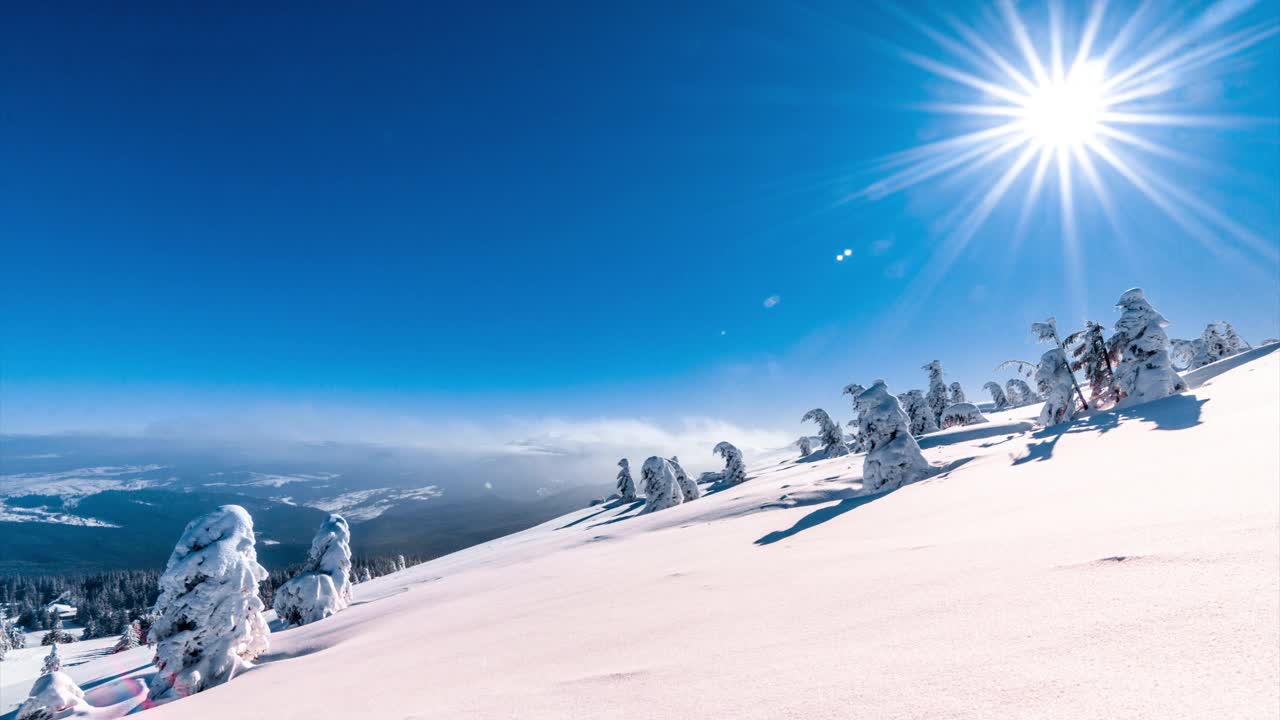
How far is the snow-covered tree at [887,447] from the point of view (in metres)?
15.6

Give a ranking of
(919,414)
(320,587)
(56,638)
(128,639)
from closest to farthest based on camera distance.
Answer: (320,587), (128,639), (919,414), (56,638)

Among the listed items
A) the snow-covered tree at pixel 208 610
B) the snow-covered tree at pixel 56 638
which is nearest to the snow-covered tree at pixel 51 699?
the snow-covered tree at pixel 208 610

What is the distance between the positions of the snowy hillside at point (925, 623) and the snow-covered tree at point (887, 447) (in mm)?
6793

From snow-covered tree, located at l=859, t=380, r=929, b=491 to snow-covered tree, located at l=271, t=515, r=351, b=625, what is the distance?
1154 inches

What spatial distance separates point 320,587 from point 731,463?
33.2 meters

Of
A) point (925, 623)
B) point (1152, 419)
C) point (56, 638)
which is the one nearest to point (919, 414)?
point (1152, 419)

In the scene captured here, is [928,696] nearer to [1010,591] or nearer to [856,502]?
[1010,591]

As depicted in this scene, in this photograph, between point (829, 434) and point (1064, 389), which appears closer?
point (1064, 389)

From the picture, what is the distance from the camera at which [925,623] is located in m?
3.11

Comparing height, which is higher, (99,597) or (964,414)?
(964,414)

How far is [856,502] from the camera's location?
12766 millimetres

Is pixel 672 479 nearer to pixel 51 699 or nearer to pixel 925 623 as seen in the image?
pixel 51 699

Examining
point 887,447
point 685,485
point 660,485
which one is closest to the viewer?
point 887,447

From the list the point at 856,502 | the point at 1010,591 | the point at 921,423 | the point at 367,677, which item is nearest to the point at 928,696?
the point at 1010,591
